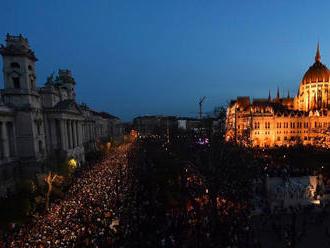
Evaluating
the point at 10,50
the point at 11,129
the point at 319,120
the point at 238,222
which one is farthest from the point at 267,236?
the point at 319,120

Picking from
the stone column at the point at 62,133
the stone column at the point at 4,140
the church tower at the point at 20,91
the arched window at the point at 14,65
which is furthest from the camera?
the stone column at the point at 62,133

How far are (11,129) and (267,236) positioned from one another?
111 feet

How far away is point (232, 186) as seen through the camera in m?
22.6

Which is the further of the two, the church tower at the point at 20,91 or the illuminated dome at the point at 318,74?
the illuminated dome at the point at 318,74

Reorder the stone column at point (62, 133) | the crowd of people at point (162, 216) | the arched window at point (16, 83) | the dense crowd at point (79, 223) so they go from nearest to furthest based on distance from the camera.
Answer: the dense crowd at point (79, 223) → the crowd of people at point (162, 216) → the arched window at point (16, 83) → the stone column at point (62, 133)

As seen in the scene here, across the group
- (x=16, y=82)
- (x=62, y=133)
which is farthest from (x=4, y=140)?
(x=62, y=133)

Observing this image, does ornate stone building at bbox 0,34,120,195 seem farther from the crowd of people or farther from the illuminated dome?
the illuminated dome

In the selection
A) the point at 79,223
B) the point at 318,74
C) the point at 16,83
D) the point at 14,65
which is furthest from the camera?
the point at 318,74

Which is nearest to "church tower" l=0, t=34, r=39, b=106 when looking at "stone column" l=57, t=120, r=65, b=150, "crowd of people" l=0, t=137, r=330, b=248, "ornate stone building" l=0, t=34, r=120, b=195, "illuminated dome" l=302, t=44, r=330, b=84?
"ornate stone building" l=0, t=34, r=120, b=195

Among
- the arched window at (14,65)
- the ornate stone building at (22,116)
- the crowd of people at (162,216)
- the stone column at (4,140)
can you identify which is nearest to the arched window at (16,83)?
the ornate stone building at (22,116)

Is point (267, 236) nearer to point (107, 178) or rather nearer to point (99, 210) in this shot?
point (99, 210)

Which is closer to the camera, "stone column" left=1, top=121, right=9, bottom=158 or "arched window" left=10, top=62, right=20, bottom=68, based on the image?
"stone column" left=1, top=121, right=9, bottom=158

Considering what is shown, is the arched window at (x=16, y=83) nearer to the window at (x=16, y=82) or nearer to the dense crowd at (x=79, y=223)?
the window at (x=16, y=82)

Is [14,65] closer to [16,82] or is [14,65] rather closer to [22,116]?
[16,82]
